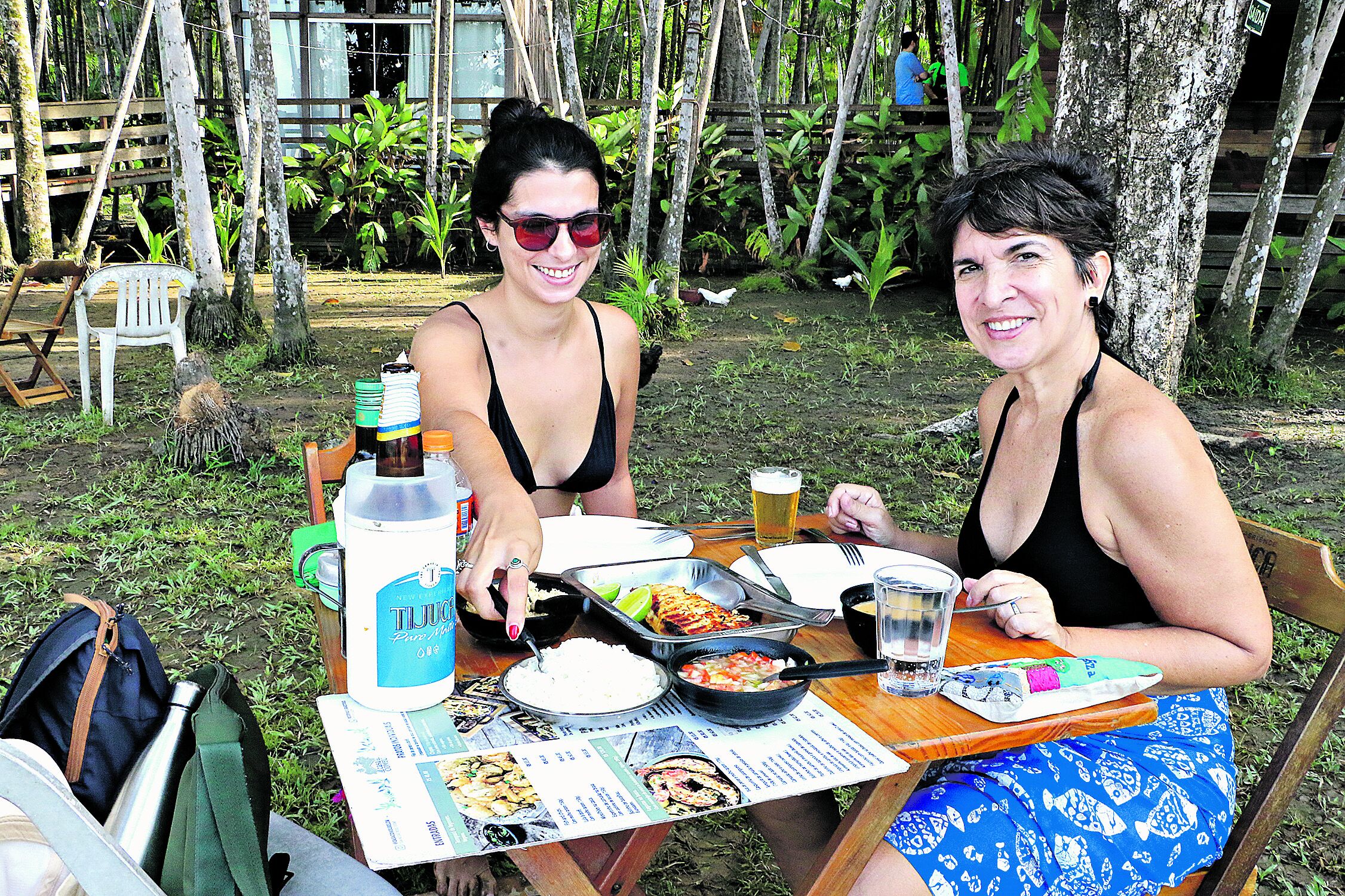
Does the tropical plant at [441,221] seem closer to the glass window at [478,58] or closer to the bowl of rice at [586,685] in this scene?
the glass window at [478,58]

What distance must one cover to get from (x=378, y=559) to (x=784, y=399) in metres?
6.38

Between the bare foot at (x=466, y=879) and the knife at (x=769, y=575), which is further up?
the knife at (x=769, y=575)

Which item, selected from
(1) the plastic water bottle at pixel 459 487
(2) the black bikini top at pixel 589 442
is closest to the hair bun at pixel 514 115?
(2) the black bikini top at pixel 589 442

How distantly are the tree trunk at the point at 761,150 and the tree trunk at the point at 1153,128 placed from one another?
6971mm

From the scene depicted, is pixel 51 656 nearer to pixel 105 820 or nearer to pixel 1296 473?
pixel 105 820

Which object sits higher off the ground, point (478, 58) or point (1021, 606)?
point (478, 58)

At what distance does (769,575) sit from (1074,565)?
23.7 inches

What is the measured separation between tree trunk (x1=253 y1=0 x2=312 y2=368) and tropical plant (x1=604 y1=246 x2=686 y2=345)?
2.58 metres

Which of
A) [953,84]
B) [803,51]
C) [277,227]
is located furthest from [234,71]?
[803,51]

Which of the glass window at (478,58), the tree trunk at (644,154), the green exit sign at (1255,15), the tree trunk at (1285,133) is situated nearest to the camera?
the green exit sign at (1255,15)

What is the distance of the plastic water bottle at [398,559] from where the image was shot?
1.40m

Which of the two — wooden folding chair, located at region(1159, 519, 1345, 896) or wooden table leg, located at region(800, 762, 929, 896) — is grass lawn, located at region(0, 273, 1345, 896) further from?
wooden table leg, located at region(800, 762, 929, 896)

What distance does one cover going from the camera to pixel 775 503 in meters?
2.25

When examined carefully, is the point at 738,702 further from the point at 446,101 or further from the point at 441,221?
the point at 446,101
